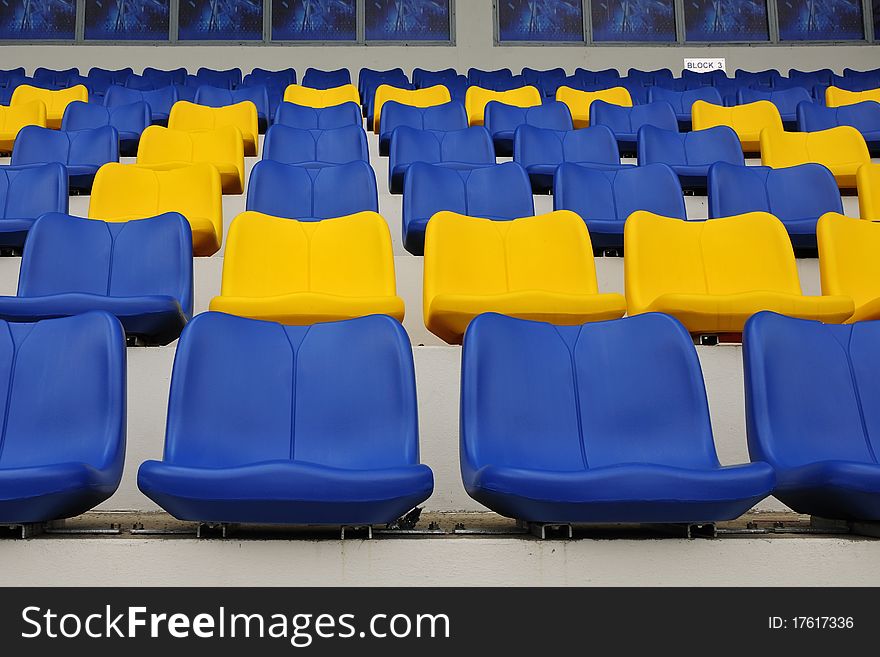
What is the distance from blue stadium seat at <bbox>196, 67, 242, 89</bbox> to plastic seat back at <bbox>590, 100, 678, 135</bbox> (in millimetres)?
1150

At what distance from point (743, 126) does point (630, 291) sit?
1.05 m

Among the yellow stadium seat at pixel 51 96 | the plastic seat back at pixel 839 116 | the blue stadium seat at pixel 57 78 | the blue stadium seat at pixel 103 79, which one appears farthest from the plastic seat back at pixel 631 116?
the blue stadium seat at pixel 57 78

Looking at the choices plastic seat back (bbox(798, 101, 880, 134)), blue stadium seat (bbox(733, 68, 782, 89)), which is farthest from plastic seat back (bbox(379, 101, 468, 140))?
blue stadium seat (bbox(733, 68, 782, 89))

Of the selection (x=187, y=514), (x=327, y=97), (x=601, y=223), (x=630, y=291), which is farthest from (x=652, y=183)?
(x=327, y=97)

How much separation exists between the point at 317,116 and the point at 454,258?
99 cm

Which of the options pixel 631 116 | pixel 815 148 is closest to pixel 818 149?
pixel 815 148

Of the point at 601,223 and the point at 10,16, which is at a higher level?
the point at 10,16

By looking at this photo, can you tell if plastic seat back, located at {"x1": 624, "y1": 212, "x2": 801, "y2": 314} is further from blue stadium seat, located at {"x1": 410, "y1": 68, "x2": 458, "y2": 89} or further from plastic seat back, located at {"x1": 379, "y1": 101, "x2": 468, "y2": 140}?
blue stadium seat, located at {"x1": 410, "y1": 68, "x2": 458, "y2": 89}

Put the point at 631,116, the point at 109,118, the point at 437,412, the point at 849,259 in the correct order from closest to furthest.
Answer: the point at 437,412, the point at 849,259, the point at 109,118, the point at 631,116

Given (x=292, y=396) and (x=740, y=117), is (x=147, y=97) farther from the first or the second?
(x=292, y=396)

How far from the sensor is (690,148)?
166cm

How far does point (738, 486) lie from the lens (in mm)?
585
